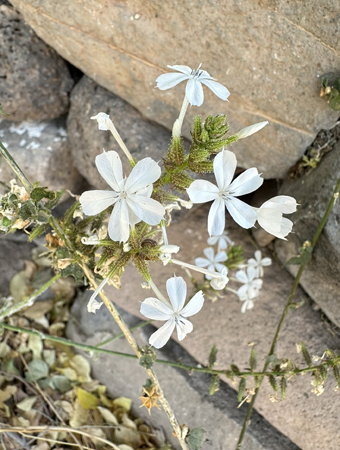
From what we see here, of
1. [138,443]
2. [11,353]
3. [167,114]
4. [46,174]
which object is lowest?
[138,443]

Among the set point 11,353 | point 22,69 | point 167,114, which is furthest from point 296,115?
point 11,353

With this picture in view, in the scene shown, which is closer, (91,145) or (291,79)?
(291,79)

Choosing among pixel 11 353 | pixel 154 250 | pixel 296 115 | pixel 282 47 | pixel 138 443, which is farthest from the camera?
pixel 11 353

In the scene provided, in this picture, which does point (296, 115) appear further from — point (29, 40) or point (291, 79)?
point (29, 40)

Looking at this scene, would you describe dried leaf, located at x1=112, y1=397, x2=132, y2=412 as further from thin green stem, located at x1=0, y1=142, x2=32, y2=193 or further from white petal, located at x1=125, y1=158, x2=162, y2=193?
white petal, located at x1=125, y1=158, x2=162, y2=193

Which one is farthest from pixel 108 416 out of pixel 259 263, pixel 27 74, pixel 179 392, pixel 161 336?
pixel 27 74

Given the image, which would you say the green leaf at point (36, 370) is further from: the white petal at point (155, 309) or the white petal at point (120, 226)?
the white petal at point (120, 226)
